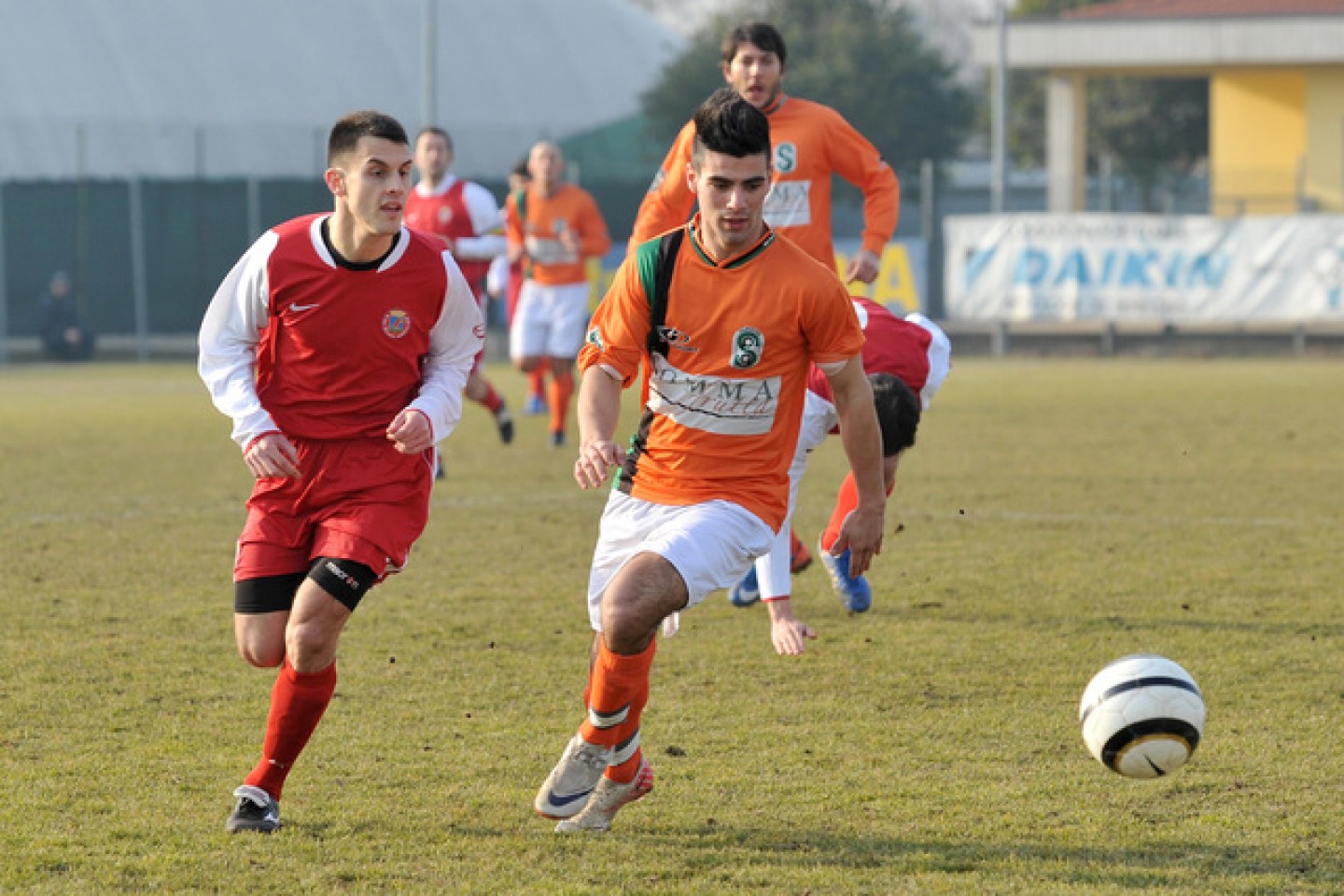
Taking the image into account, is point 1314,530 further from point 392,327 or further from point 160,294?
point 160,294

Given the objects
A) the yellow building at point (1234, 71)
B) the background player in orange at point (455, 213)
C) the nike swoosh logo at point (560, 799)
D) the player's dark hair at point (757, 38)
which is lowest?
the nike swoosh logo at point (560, 799)

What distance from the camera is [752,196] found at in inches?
181

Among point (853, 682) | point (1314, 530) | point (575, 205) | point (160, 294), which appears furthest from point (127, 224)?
point (853, 682)

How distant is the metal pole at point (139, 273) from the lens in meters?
24.7

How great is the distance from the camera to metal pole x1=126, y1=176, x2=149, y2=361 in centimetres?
2470

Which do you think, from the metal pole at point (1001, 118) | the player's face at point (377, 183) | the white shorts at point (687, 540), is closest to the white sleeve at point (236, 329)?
the player's face at point (377, 183)

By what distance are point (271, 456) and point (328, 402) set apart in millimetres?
299

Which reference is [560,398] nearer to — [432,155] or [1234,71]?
[432,155]

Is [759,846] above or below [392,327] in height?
below

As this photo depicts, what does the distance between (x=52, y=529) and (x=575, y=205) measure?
5.99 metres

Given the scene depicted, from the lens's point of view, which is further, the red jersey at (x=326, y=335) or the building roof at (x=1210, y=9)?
the building roof at (x=1210, y=9)

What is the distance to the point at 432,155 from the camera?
12297 millimetres

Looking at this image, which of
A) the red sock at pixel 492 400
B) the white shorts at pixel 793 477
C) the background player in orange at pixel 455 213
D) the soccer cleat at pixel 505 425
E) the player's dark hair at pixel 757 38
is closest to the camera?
the white shorts at pixel 793 477

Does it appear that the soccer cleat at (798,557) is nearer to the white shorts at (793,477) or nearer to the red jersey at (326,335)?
the white shorts at (793,477)
